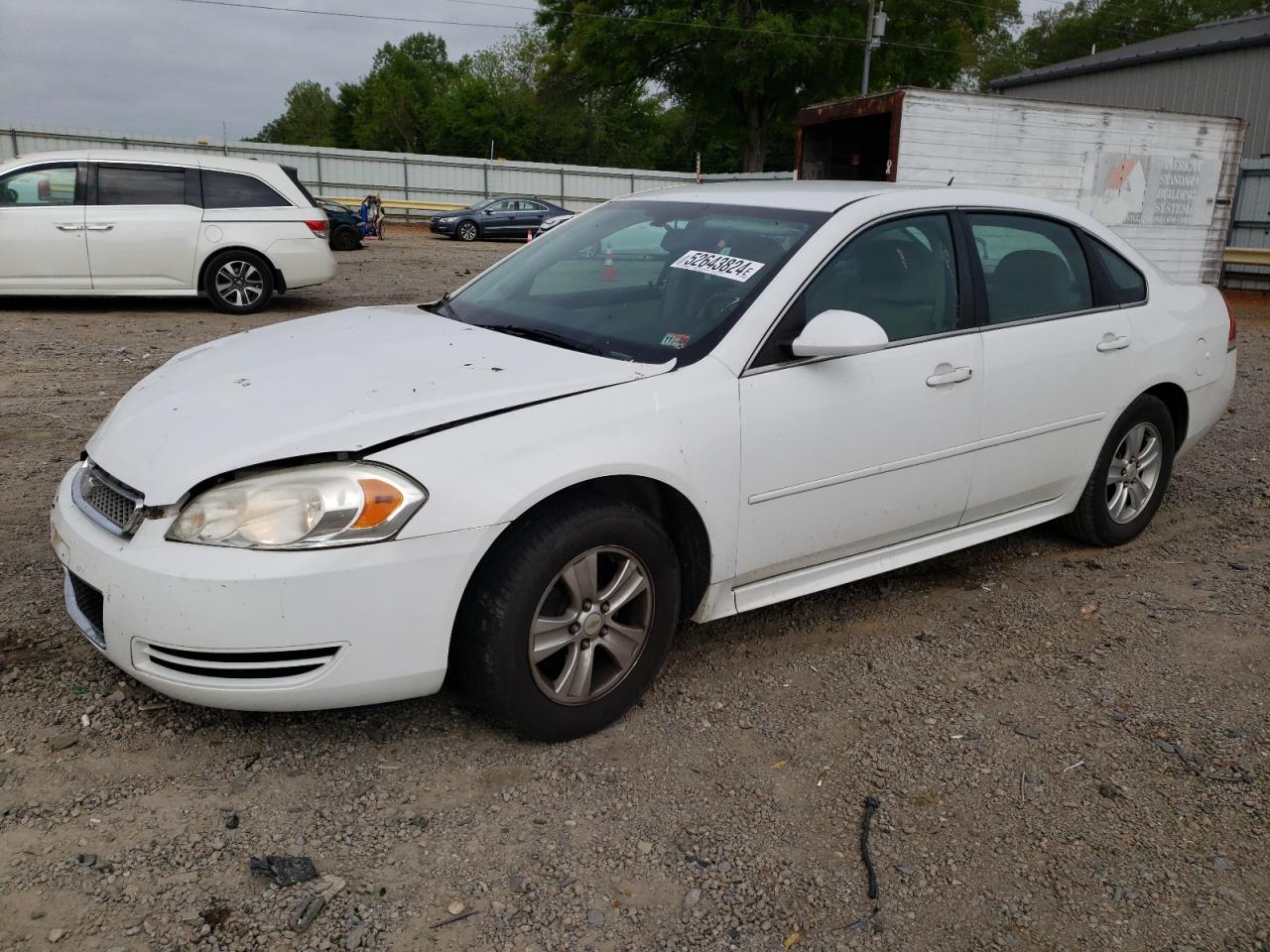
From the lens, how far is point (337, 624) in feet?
8.45

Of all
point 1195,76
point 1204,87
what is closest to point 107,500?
point 1204,87

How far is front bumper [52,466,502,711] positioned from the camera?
8.29ft

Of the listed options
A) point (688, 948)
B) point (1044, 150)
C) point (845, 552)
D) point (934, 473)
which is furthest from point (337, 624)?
point (1044, 150)

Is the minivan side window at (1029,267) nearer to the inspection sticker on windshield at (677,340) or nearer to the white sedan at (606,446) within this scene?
the white sedan at (606,446)

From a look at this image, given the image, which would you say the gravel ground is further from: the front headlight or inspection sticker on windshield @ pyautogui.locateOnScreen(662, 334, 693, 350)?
inspection sticker on windshield @ pyautogui.locateOnScreen(662, 334, 693, 350)

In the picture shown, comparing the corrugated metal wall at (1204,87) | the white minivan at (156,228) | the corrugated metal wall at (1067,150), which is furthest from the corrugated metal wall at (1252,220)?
the white minivan at (156,228)

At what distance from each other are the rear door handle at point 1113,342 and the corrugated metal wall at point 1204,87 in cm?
2191

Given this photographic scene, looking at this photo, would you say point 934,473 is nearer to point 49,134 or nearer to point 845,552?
point 845,552

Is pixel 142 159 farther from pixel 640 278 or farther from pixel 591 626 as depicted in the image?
pixel 591 626

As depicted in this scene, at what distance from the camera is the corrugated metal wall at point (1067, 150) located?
12398mm

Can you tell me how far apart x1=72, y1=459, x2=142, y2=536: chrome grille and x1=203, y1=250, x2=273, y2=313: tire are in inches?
345

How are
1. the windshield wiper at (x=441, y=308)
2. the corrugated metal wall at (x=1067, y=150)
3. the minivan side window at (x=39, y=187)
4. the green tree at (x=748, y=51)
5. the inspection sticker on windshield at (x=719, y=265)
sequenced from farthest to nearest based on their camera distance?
the green tree at (x=748, y=51), the corrugated metal wall at (x=1067, y=150), the minivan side window at (x=39, y=187), the windshield wiper at (x=441, y=308), the inspection sticker on windshield at (x=719, y=265)

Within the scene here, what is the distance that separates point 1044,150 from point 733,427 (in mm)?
11908

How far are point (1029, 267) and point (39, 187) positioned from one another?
9.86 meters
